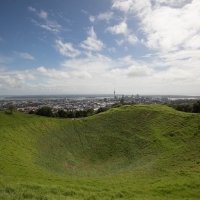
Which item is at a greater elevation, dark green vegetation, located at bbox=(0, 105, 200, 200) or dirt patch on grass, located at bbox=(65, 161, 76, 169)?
dark green vegetation, located at bbox=(0, 105, 200, 200)

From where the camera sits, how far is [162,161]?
101 feet

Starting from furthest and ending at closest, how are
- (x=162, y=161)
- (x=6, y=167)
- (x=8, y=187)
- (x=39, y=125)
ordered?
1. (x=39, y=125)
2. (x=162, y=161)
3. (x=6, y=167)
4. (x=8, y=187)

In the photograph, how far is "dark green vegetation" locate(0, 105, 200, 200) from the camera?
56.2 feet

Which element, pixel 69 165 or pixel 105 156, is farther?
pixel 105 156

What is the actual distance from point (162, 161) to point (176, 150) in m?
5.71

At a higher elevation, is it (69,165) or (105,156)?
(105,156)

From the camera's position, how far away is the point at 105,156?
135ft

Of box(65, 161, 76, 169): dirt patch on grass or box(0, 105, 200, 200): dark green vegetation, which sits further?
box(65, 161, 76, 169): dirt patch on grass

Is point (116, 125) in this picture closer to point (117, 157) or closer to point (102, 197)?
point (117, 157)

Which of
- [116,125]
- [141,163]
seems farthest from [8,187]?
[116,125]

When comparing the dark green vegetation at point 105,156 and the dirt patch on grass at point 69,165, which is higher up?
the dark green vegetation at point 105,156

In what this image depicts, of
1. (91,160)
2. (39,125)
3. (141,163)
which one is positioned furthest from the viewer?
(39,125)

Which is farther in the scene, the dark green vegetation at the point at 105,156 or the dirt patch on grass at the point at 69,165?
the dirt patch on grass at the point at 69,165

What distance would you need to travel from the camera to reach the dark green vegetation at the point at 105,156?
17125mm
